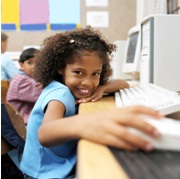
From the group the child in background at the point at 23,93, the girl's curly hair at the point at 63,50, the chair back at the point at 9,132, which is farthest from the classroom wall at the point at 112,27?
the girl's curly hair at the point at 63,50

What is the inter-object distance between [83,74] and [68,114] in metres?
0.24

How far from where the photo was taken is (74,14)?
3455 millimetres

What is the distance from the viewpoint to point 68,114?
0.78 m

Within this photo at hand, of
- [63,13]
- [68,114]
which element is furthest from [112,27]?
[68,114]

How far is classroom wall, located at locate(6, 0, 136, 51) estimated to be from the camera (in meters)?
3.50

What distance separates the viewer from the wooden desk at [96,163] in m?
0.35

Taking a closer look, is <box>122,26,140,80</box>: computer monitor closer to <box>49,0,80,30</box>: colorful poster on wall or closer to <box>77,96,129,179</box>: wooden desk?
<box>77,96,129,179</box>: wooden desk

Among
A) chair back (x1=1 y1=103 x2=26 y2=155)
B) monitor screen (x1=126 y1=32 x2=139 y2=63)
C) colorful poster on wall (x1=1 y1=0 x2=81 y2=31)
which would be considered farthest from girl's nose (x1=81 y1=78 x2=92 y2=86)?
colorful poster on wall (x1=1 y1=0 x2=81 y2=31)

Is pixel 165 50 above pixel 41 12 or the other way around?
the other way around

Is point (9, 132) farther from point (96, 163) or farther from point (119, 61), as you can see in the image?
point (119, 61)

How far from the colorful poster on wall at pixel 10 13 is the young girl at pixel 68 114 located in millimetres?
2500

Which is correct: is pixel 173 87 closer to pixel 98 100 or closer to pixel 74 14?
pixel 98 100

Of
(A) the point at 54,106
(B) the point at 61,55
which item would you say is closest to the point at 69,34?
(B) the point at 61,55

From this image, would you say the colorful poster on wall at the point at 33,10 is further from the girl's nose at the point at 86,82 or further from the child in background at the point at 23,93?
the girl's nose at the point at 86,82
